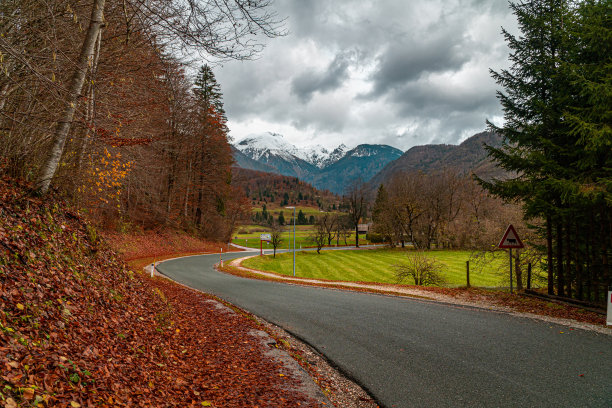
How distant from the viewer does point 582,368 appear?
5285 millimetres

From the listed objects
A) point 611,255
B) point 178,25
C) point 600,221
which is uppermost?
point 178,25

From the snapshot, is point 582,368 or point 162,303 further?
point 162,303

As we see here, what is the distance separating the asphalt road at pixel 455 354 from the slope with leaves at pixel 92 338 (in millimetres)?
1536

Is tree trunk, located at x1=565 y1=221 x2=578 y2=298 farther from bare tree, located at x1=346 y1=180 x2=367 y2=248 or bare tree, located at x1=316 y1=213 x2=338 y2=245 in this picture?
bare tree, located at x1=346 y1=180 x2=367 y2=248

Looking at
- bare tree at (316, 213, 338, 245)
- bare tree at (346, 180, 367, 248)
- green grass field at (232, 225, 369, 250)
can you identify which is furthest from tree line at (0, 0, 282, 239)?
green grass field at (232, 225, 369, 250)

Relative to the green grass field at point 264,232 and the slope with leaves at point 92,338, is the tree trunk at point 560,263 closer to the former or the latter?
the slope with leaves at point 92,338

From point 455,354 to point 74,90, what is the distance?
869 cm

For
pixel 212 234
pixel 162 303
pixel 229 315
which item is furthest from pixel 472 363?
pixel 212 234

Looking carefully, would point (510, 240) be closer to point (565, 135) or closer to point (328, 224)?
point (565, 135)

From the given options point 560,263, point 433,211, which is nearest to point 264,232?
point 433,211

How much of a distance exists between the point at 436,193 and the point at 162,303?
169ft

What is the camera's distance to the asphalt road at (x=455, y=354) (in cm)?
456

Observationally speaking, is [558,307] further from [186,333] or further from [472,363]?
[186,333]

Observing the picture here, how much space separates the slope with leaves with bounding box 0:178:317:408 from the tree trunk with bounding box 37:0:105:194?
1.78ft
